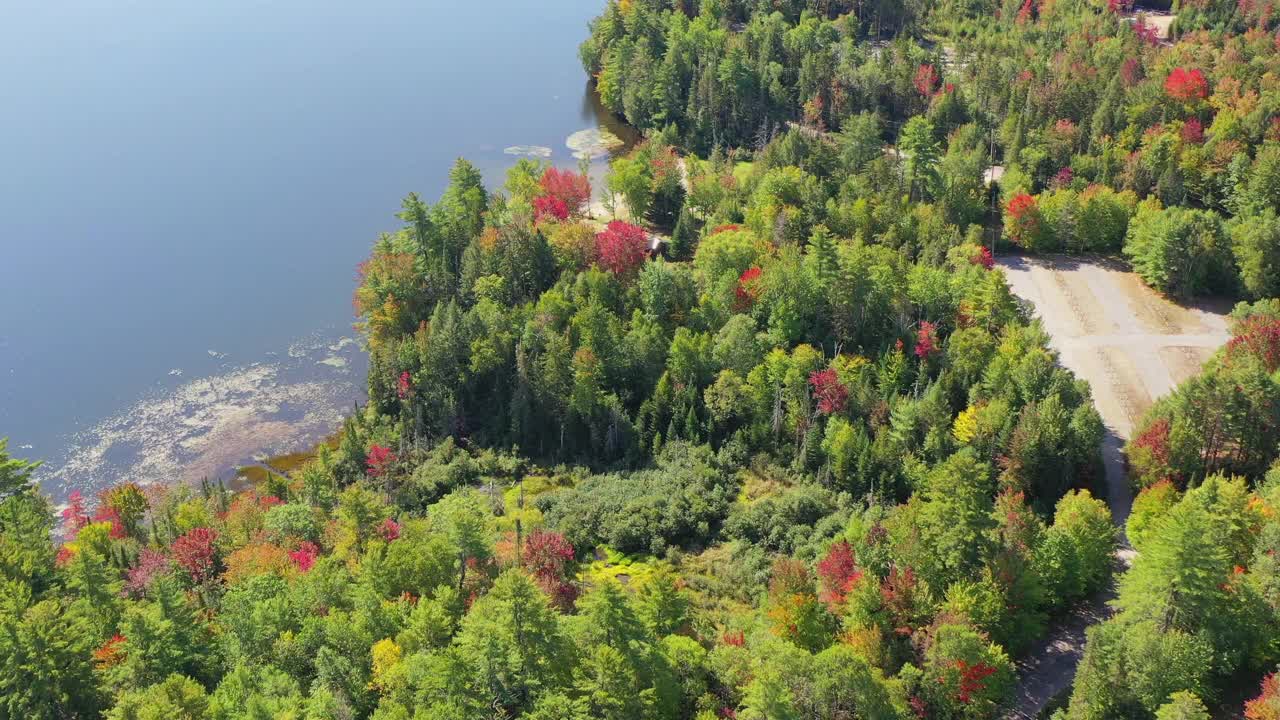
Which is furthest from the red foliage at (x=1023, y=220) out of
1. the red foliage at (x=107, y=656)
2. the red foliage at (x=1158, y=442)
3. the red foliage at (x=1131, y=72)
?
the red foliage at (x=107, y=656)

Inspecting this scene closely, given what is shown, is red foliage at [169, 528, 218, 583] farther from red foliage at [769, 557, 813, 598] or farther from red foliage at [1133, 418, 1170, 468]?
red foliage at [1133, 418, 1170, 468]

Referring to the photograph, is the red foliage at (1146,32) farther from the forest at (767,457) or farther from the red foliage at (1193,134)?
the red foliage at (1193,134)

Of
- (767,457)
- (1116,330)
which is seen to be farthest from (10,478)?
(1116,330)

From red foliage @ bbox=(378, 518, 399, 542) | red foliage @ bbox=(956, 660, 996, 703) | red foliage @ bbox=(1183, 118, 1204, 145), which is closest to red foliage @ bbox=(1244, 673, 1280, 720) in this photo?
red foliage @ bbox=(956, 660, 996, 703)

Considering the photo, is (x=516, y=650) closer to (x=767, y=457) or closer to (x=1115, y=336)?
(x=767, y=457)

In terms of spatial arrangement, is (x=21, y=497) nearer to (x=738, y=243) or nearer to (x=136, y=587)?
(x=136, y=587)

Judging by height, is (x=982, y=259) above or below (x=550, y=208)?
below
